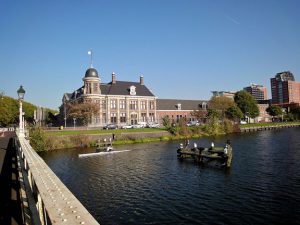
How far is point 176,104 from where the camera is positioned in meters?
110

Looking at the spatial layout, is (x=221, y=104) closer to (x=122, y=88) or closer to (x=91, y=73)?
(x=122, y=88)

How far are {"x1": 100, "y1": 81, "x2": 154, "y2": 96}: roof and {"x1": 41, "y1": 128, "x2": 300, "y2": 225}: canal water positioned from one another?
190ft

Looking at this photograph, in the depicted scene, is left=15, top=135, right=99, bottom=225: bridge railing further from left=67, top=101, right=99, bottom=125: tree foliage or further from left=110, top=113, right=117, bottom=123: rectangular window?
left=110, top=113, right=117, bottom=123: rectangular window

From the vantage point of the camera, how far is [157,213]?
16547 millimetres

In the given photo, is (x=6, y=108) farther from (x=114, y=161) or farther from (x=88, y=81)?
(x=114, y=161)

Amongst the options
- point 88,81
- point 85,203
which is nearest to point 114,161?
point 85,203

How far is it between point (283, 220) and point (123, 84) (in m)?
84.9

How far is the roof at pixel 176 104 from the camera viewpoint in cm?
10594

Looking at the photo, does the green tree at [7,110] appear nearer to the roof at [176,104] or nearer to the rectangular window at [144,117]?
the rectangular window at [144,117]

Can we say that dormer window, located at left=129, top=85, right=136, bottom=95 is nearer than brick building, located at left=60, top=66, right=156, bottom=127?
No

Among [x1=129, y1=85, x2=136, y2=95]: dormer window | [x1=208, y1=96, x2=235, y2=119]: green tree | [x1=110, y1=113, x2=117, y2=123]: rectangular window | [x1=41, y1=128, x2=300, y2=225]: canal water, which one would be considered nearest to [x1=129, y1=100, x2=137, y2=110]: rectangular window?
[x1=129, y1=85, x2=136, y2=95]: dormer window

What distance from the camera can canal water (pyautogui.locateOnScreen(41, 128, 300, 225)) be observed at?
15.8 meters

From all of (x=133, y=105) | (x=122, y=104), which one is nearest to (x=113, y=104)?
(x=122, y=104)

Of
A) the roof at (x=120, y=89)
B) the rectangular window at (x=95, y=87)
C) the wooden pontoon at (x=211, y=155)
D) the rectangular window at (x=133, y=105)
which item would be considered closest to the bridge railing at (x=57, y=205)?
the wooden pontoon at (x=211, y=155)
